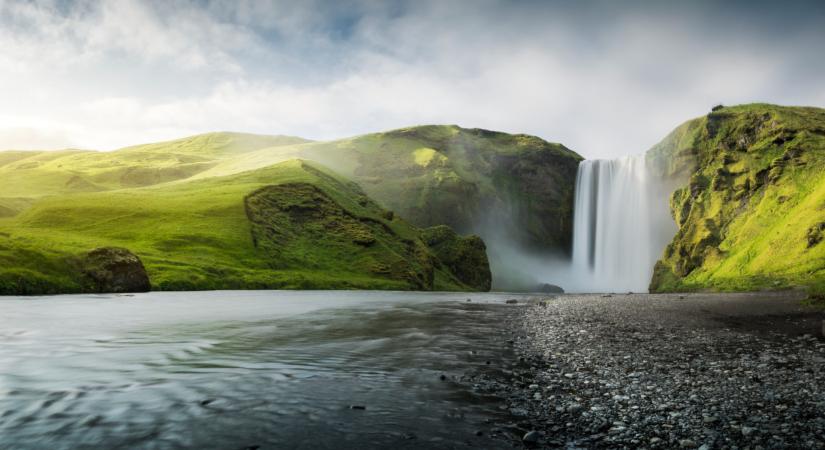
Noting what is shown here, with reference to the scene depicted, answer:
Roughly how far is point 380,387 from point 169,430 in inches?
204

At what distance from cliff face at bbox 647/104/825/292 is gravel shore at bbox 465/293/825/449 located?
202 feet

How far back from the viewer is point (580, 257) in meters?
178

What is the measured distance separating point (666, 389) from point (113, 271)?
62.4 meters

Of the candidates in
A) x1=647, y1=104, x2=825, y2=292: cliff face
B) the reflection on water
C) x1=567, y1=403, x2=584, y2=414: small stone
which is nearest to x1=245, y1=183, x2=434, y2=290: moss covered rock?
x1=647, y1=104, x2=825, y2=292: cliff face

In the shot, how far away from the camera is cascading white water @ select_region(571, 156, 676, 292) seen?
482 feet

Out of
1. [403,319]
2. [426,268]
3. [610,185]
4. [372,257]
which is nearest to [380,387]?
[403,319]

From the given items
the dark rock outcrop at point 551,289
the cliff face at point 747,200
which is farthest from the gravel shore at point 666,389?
the dark rock outcrop at point 551,289

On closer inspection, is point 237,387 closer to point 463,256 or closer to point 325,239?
point 325,239

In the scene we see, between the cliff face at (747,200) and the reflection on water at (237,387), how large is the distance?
70.5 meters

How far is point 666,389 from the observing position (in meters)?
11.2

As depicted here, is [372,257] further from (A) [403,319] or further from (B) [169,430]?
(B) [169,430]

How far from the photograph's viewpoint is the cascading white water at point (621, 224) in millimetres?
147000

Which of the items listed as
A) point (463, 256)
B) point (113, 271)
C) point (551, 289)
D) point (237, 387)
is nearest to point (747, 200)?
point (551, 289)

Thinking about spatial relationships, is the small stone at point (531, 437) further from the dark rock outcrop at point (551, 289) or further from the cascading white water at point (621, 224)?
the dark rock outcrop at point (551, 289)
